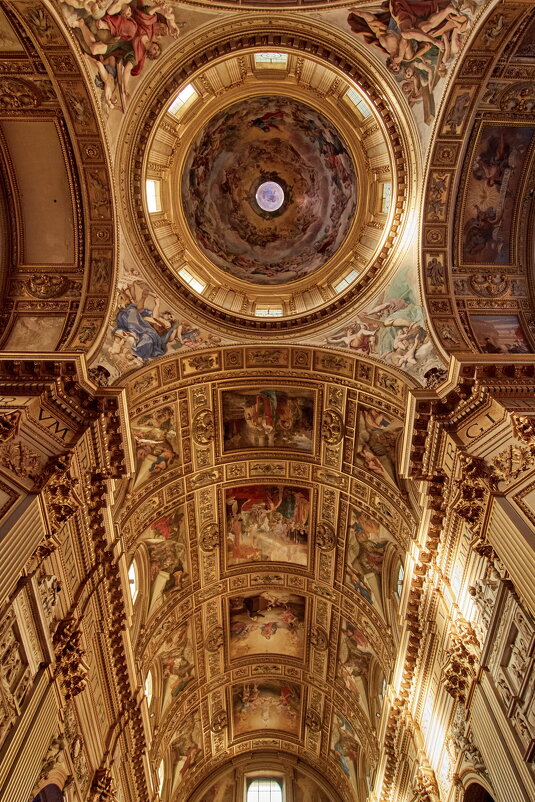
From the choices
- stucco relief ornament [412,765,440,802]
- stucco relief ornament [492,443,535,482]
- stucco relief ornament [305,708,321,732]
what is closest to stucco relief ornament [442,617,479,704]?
stucco relief ornament [412,765,440,802]

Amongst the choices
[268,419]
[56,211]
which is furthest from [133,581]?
[56,211]

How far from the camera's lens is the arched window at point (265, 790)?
26891 mm

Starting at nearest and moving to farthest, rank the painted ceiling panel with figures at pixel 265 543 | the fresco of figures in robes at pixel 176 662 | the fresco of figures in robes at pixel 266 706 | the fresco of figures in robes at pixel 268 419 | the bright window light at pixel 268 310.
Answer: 1. the painted ceiling panel with figures at pixel 265 543
2. the bright window light at pixel 268 310
3. the fresco of figures in robes at pixel 268 419
4. the fresco of figures in robes at pixel 176 662
5. the fresco of figures in robes at pixel 266 706

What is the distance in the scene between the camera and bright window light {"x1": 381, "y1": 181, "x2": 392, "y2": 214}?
1584 centimetres

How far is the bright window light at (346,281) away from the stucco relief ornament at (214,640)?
1428 centimetres

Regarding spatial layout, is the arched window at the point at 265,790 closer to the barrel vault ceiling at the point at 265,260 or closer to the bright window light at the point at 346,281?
the barrel vault ceiling at the point at 265,260

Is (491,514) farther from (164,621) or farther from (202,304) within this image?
(164,621)

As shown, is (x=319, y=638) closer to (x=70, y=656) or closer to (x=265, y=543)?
(x=265, y=543)

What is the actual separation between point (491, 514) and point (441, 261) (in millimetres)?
7547

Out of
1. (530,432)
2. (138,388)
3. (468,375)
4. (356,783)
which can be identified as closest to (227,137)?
(138,388)

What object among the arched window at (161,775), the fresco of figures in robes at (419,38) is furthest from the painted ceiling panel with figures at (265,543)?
the fresco of figures in robes at (419,38)

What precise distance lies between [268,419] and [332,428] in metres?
2.11

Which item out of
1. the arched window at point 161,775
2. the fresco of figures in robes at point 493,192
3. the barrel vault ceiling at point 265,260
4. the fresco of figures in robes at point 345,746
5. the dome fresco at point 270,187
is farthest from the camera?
the fresco of figures in robes at point 345,746

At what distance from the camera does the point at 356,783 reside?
76.4 ft
